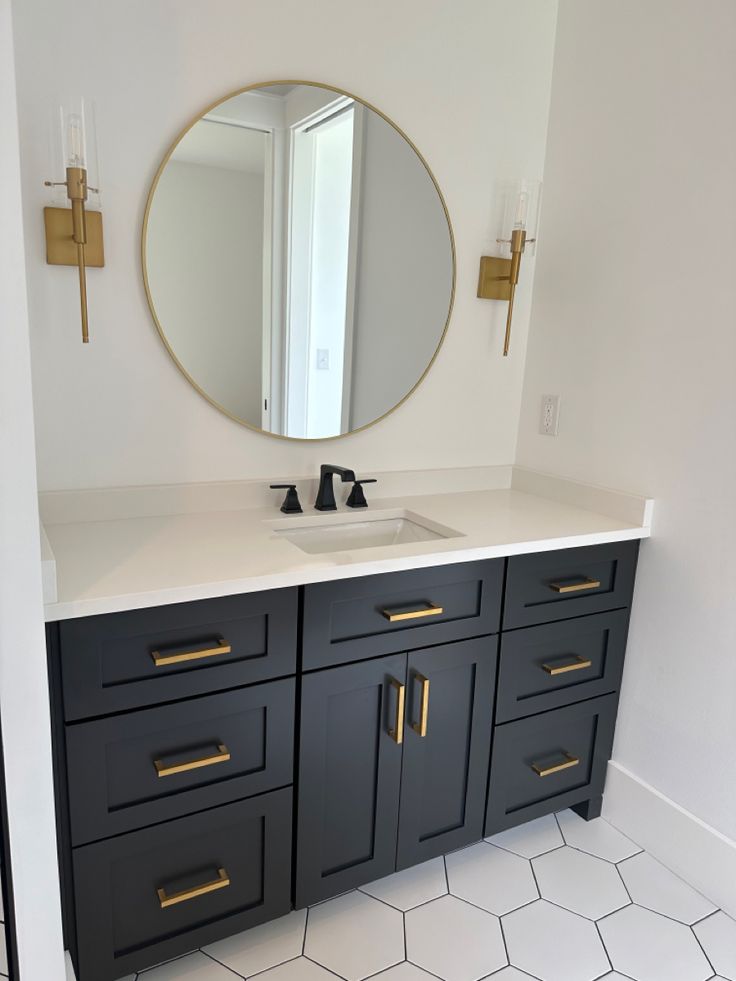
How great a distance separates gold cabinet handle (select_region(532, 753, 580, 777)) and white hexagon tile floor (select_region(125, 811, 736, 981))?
0.72 feet

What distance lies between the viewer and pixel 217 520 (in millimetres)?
1731

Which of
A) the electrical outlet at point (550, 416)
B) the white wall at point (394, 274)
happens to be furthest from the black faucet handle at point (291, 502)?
the electrical outlet at point (550, 416)

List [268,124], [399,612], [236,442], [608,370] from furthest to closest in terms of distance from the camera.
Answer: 1. [608,370]
2. [236,442]
3. [268,124]
4. [399,612]

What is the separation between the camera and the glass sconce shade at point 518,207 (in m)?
2.04

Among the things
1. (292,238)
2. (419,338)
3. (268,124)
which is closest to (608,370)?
(419,338)

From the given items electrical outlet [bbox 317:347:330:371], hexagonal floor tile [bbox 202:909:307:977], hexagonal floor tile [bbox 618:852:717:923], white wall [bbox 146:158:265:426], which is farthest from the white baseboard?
white wall [bbox 146:158:265:426]

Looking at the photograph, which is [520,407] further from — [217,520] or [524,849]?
[524,849]

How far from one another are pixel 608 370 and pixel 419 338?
54cm

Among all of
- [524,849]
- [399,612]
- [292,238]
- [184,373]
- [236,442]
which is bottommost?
[524,849]

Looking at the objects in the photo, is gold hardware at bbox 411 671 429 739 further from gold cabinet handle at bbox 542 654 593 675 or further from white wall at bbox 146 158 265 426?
white wall at bbox 146 158 265 426

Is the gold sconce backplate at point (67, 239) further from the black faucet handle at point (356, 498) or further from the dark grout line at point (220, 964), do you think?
the dark grout line at point (220, 964)

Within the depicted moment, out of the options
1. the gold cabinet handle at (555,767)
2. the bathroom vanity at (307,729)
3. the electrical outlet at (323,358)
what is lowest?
the gold cabinet handle at (555,767)

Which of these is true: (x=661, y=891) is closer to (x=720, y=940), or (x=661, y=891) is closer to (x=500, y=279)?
(x=720, y=940)

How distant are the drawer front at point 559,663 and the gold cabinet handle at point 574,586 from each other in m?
0.09
